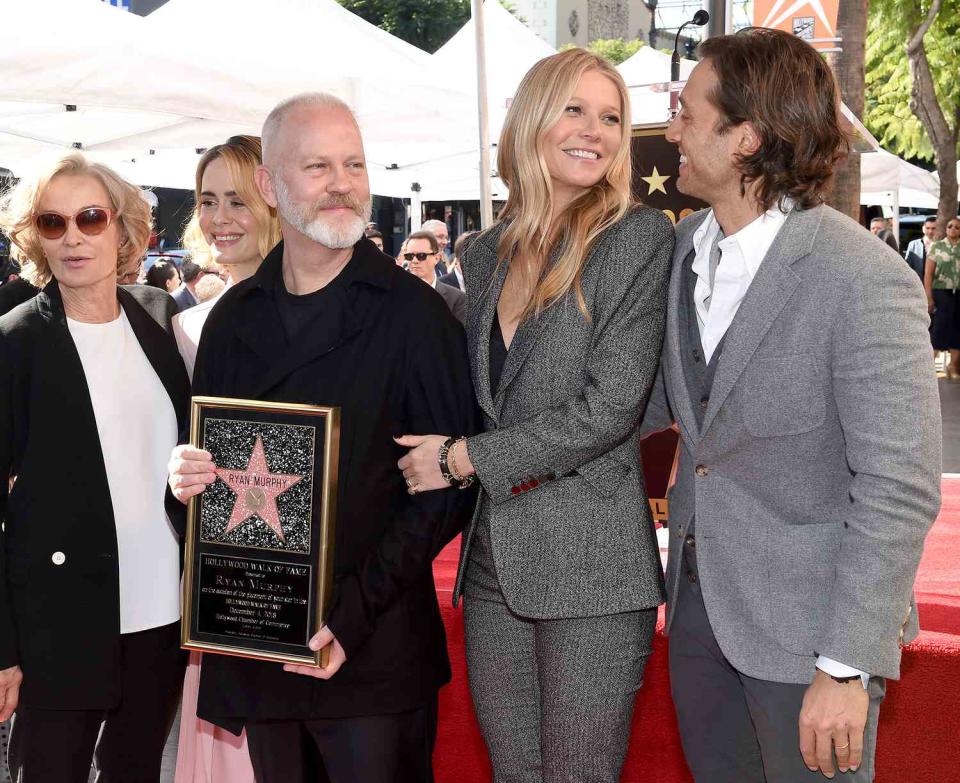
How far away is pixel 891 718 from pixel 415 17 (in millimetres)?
44541

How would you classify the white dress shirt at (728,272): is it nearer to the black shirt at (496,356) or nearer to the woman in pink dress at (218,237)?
the black shirt at (496,356)

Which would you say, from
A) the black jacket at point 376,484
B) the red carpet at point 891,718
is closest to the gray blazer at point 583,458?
the black jacket at point 376,484

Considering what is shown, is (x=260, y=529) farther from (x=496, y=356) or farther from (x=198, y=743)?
(x=198, y=743)

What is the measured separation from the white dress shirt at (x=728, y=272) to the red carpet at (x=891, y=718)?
1.53 meters

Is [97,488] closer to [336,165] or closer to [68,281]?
[68,281]

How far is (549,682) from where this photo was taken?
250 cm

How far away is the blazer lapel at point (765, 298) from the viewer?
2.17 metres

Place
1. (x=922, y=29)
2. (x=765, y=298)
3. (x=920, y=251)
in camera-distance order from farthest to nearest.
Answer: (x=920, y=251)
(x=922, y=29)
(x=765, y=298)

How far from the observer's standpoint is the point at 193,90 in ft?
18.7

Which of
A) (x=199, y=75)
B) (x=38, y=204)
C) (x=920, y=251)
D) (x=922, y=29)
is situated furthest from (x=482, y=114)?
(x=920, y=251)

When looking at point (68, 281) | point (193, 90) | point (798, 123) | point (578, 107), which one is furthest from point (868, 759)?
point (193, 90)

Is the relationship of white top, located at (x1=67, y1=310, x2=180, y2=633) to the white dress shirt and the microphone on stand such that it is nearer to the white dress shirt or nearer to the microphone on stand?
the white dress shirt

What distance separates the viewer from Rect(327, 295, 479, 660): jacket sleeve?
2.33 m

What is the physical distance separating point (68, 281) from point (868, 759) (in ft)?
7.52
